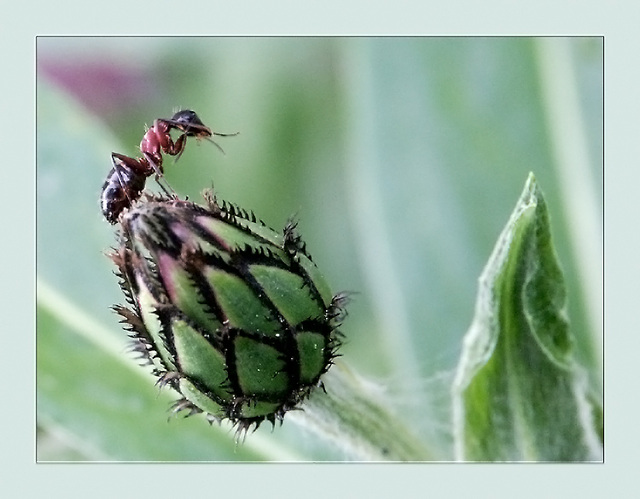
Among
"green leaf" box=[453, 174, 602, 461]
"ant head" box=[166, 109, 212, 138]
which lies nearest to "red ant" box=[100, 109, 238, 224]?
"ant head" box=[166, 109, 212, 138]

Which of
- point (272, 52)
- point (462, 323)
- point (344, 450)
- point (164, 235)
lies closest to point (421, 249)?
point (462, 323)

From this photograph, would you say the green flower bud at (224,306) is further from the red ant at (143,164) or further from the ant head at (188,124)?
the ant head at (188,124)

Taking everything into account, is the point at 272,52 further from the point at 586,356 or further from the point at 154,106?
the point at 586,356

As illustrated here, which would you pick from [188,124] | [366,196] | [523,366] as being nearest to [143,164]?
[188,124]

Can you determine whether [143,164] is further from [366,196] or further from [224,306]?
[366,196]

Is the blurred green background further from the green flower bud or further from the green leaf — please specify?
the green flower bud

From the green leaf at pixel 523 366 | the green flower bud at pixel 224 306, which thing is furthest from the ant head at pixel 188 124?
the green leaf at pixel 523 366
